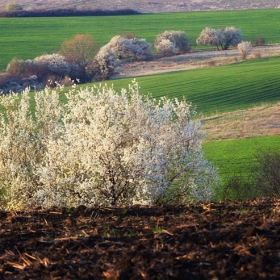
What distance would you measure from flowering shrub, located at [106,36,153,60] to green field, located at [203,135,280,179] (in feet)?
140

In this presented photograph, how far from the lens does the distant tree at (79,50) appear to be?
245 feet

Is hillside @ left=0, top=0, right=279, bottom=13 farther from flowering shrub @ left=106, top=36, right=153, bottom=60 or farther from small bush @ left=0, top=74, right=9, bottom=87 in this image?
small bush @ left=0, top=74, right=9, bottom=87

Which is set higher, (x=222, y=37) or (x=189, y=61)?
(x=222, y=37)

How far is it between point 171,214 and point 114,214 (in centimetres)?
94

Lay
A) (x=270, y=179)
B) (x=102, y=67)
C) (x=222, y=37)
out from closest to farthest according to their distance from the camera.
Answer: (x=270, y=179) → (x=102, y=67) → (x=222, y=37)

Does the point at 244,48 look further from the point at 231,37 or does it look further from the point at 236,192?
the point at 236,192

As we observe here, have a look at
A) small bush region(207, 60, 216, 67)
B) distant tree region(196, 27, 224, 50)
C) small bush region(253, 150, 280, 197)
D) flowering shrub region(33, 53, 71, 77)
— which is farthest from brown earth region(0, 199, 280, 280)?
distant tree region(196, 27, 224, 50)

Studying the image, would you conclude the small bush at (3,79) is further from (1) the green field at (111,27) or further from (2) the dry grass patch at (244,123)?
(2) the dry grass patch at (244,123)

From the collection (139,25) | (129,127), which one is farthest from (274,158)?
(139,25)

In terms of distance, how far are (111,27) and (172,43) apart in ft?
76.3

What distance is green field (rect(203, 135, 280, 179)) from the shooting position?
3266 cm

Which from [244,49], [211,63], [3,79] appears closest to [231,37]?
[244,49]

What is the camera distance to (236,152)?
119 ft

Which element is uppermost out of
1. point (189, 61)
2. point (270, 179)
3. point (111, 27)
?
point (270, 179)
